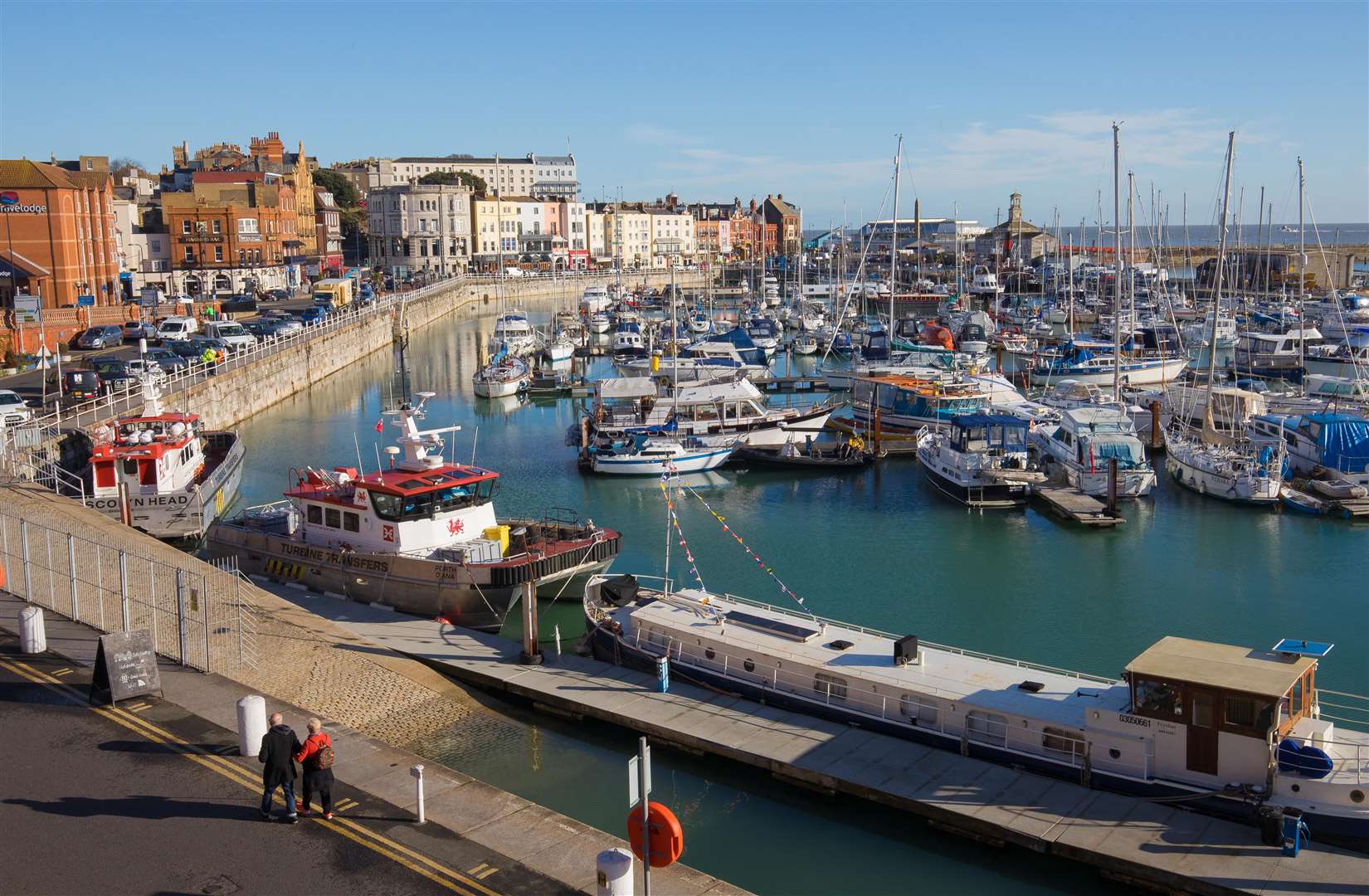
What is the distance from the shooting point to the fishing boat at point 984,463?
131 ft

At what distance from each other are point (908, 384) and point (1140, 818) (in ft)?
121

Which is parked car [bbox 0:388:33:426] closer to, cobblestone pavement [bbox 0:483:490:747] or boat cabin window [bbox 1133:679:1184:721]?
cobblestone pavement [bbox 0:483:490:747]

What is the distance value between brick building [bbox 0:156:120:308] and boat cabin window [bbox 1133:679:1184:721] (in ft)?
215

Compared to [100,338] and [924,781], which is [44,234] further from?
[924,781]

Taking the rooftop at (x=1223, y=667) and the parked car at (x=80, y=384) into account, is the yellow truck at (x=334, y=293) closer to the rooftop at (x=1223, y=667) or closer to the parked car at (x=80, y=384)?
the parked car at (x=80, y=384)

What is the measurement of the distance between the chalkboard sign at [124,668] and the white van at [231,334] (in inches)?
2002

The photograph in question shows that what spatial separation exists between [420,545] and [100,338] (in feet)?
150

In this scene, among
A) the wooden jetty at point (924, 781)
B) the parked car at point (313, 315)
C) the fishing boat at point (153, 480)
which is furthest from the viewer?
the parked car at point (313, 315)

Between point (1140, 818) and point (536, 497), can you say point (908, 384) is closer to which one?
point (536, 497)

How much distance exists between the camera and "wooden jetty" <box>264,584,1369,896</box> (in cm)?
1531

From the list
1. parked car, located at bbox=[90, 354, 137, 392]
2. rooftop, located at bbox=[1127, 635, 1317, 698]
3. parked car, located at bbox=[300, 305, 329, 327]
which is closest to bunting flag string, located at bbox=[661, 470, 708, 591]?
rooftop, located at bbox=[1127, 635, 1317, 698]

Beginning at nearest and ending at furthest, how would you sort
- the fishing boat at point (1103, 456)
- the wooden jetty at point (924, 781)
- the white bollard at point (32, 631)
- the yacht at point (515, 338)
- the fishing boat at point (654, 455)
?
the wooden jetty at point (924, 781)
the white bollard at point (32, 631)
the fishing boat at point (1103, 456)
the fishing boat at point (654, 455)
the yacht at point (515, 338)

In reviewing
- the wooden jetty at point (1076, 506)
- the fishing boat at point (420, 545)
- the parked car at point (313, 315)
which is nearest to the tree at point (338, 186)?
the parked car at point (313, 315)

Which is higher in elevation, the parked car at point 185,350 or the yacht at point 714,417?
the parked car at point 185,350
